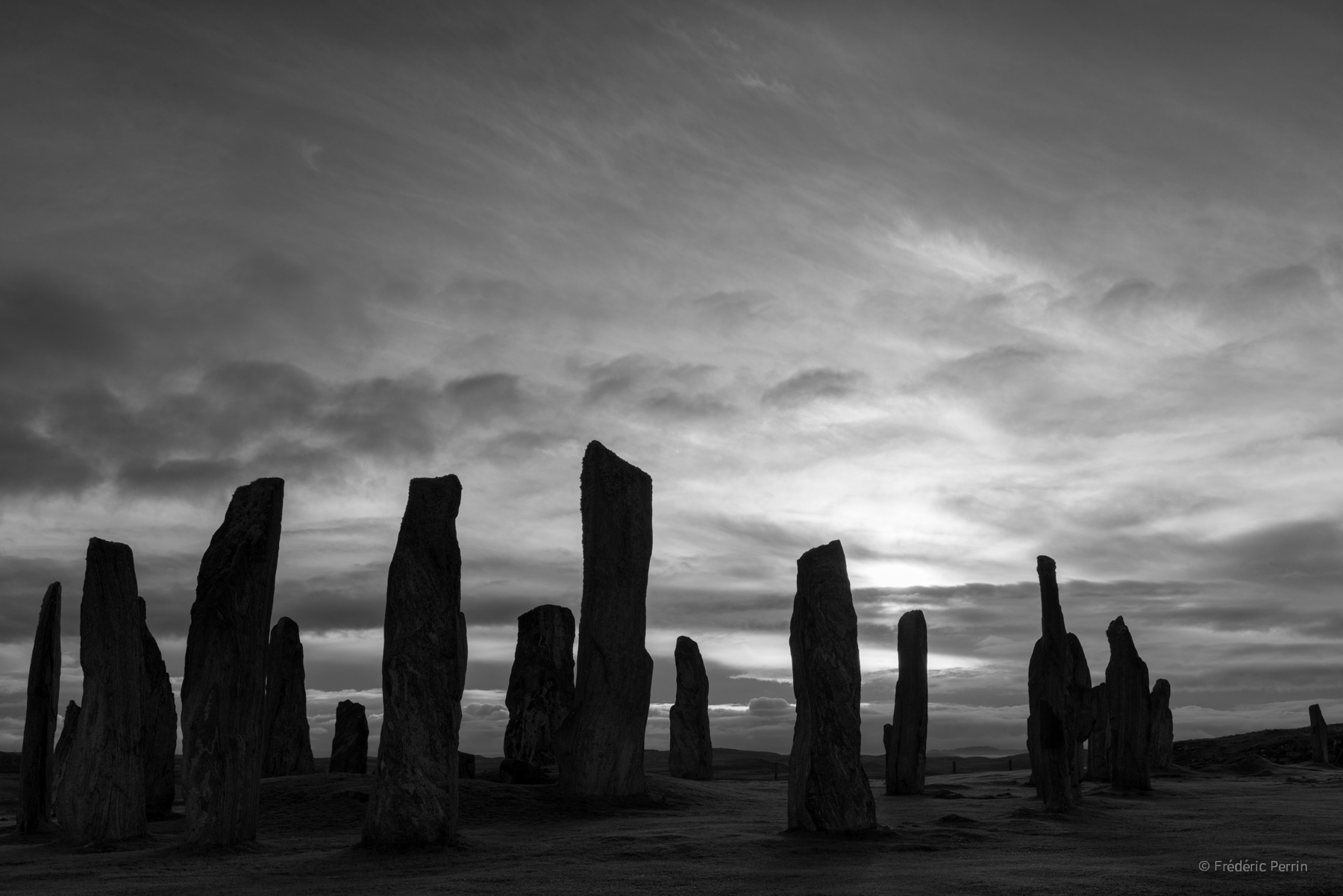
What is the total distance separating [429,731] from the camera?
12195 millimetres

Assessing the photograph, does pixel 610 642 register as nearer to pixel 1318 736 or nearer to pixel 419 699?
pixel 419 699

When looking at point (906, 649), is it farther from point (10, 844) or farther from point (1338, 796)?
point (10, 844)

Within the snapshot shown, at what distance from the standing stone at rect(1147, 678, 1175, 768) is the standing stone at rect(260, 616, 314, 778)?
21637 millimetres

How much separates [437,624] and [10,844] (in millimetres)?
7075

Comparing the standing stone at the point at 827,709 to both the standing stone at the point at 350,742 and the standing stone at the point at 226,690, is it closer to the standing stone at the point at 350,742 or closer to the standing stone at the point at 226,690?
the standing stone at the point at 226,690

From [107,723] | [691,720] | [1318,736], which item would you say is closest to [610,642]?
[107,723]

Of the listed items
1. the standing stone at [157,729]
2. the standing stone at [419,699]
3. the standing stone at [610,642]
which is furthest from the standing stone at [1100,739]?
the standing stone at [157,729]

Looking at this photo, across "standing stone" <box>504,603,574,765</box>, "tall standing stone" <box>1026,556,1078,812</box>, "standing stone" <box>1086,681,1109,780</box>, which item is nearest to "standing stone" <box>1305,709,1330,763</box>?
"standing stone" <box>1086,681,1109,780</box>

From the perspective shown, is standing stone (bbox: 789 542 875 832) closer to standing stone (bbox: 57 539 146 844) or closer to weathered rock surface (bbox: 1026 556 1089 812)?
weathered rock surface (bbox: 1026 556 1089 812)

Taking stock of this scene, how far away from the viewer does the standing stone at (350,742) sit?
2377cm

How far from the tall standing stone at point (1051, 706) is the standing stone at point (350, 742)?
44.2 feet

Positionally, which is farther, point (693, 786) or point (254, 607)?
point (693, 786)

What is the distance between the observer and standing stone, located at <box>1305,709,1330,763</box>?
3653 cm

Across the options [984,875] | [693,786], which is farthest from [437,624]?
[693,786]
